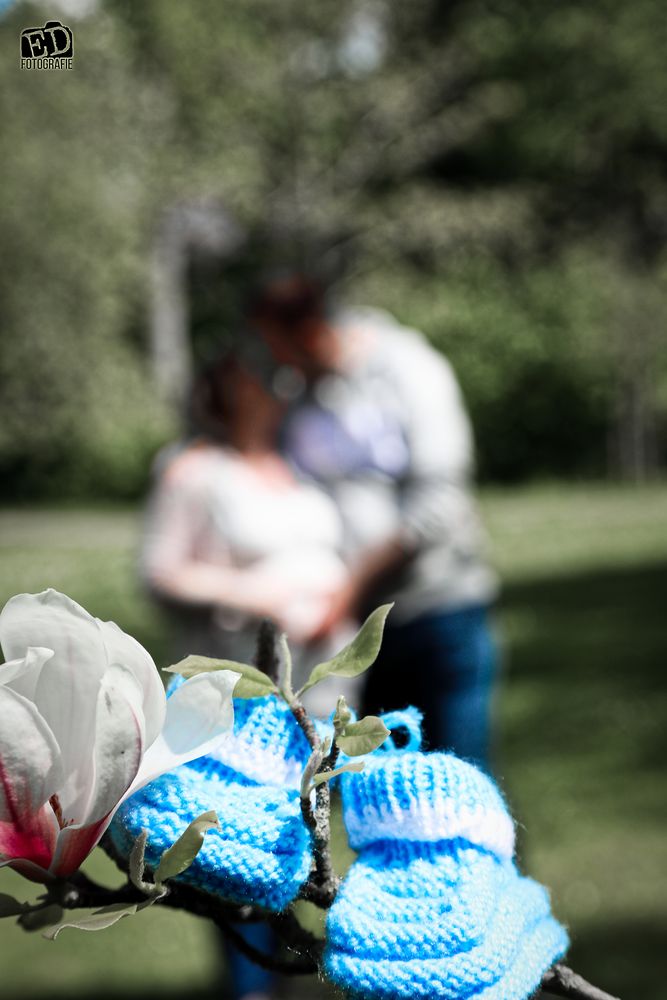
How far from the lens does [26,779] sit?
1.30 ft

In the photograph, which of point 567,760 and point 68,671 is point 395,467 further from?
point 567,760

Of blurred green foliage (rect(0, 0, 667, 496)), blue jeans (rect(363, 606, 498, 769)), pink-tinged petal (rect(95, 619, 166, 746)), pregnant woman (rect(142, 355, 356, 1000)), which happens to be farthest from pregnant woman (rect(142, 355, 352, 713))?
blurred green foliage (rect(0, 0, 667, 496))

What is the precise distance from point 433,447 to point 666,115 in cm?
1688

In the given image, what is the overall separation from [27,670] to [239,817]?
11 cm

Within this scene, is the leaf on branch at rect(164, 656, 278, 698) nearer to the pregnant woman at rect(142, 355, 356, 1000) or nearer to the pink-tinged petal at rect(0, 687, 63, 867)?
the pink-tinged petal at rect(0, 687, 63, 867)

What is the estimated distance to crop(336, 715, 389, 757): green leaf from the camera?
42 centimetres

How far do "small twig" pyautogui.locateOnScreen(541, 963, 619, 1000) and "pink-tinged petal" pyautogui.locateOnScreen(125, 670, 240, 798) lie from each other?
0.16 m

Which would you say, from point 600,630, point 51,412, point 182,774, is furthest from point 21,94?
point 182,774

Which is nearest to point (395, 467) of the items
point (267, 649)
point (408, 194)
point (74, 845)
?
point (267, 649)

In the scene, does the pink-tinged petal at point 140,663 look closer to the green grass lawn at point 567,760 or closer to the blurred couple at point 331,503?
the green grass lawn at point 567,760

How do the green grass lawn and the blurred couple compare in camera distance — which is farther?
the green grass lawn
